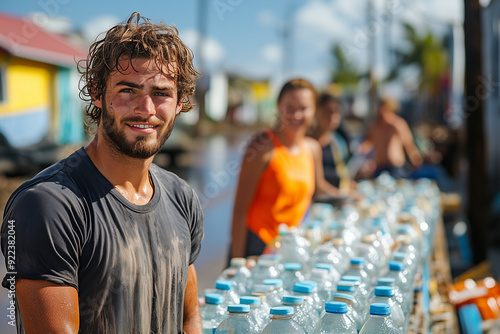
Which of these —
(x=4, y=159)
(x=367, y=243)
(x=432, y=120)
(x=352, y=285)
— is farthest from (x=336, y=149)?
(x=432, y=120)

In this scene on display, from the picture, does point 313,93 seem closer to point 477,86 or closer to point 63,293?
point 63,293

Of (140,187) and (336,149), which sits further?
(336,149)

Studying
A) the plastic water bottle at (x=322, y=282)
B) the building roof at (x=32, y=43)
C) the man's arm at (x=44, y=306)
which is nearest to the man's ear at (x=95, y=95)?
the man's arm at (x=44, y=306)

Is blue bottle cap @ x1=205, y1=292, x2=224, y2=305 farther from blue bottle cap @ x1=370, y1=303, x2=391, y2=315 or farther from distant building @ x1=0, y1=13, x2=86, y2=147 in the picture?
distant building @ x1=0, y1=13, x2=86, y2=147

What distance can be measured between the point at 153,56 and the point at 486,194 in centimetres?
733

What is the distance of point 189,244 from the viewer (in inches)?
91.2

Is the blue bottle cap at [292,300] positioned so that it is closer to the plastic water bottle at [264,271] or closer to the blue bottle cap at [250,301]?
the blue bottle cap at [250,301]

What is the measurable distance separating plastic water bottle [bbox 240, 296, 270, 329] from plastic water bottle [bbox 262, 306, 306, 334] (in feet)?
0.64

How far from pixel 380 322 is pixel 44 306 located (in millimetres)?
1198

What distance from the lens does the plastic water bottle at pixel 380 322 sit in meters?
2.26

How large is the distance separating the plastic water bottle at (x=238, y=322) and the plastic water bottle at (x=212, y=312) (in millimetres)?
343

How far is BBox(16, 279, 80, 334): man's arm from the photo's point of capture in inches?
70.6

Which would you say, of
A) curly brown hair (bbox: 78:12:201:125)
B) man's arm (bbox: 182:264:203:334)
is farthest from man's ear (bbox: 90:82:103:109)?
man's arm (bbox: 182:264:203:334)

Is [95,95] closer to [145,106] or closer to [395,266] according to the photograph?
[145,106]
